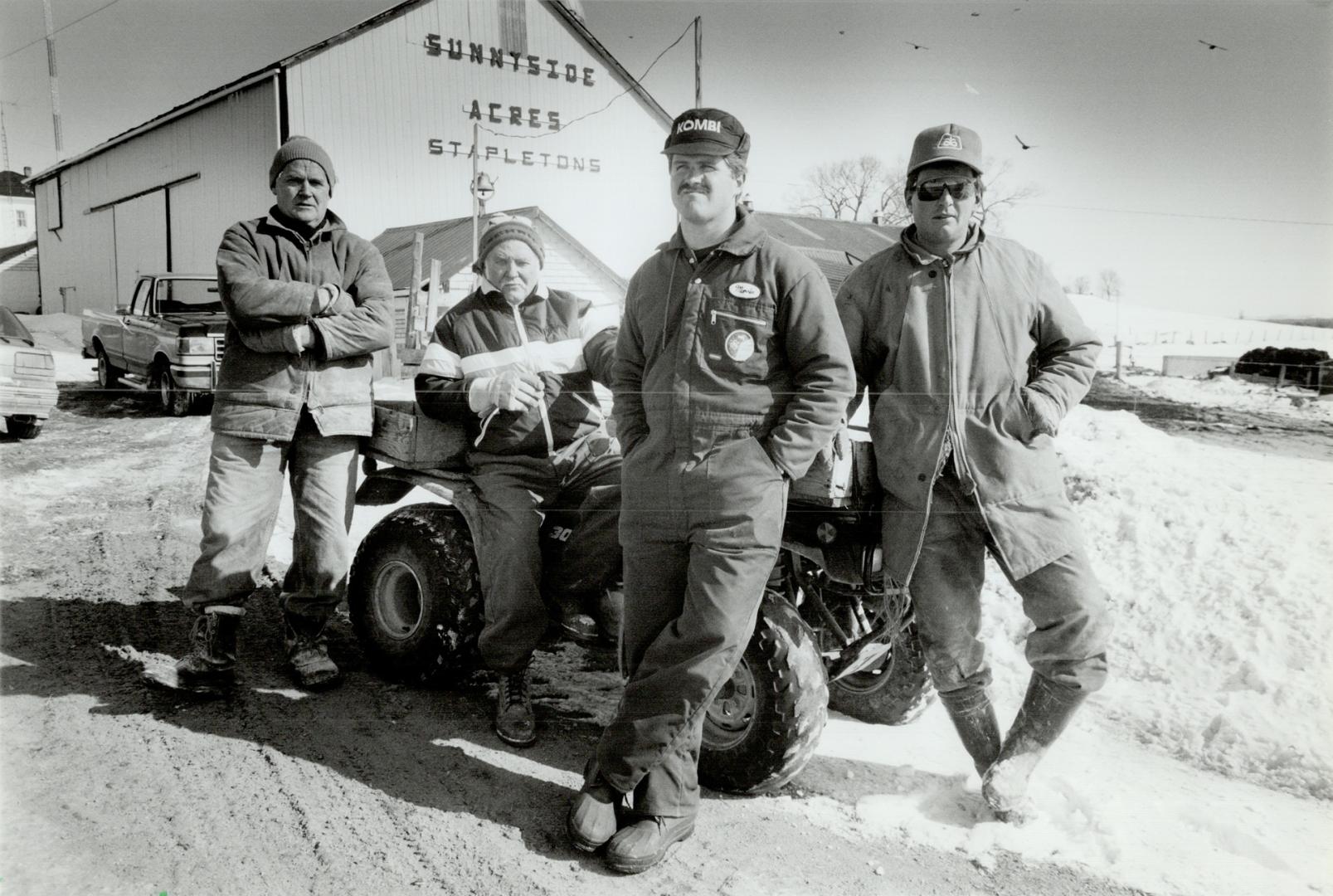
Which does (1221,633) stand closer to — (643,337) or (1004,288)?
(1004,288)

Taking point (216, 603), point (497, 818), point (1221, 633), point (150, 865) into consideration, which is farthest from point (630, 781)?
point (1221, 633)

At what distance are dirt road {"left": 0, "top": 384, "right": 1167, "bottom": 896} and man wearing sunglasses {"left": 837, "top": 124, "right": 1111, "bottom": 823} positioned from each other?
0.52 meters

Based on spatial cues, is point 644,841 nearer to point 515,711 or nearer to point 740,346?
point 515,711

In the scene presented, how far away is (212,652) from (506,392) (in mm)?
1790

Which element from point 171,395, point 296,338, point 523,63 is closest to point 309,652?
point 296,338

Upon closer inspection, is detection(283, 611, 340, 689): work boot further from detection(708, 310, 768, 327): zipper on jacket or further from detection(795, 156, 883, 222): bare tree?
detection(795, 156, 883, 222): bare tree

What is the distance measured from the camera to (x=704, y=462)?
8.89 ft

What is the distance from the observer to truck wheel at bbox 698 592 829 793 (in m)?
2.96

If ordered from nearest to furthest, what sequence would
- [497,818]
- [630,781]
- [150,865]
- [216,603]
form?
1. [150,865]
2. [630,781]
3. [497,818]
4. [216,603]

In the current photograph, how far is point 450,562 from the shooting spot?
3920 mm

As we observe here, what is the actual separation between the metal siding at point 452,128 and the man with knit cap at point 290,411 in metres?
14.6

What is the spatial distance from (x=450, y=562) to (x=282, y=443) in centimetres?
96

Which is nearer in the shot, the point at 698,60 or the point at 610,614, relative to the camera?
the point at 610,614

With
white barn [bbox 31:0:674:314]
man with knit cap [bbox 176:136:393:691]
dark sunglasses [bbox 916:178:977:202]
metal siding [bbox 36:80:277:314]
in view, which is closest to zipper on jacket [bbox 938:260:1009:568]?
dark sunglasses [bbox 916:178:977:202]
